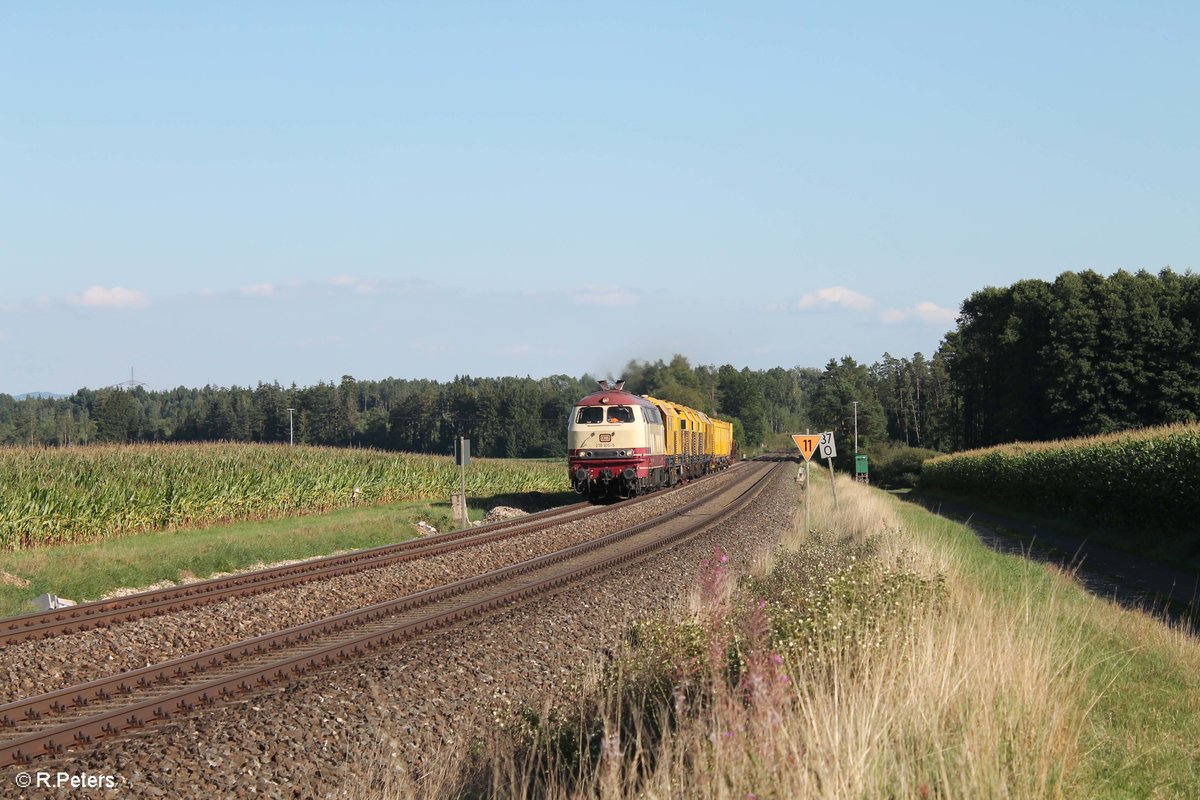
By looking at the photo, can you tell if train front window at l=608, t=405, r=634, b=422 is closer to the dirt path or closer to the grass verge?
the dirt path

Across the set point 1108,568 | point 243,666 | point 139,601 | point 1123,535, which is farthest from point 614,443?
point 243,666

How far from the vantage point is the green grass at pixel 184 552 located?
16.2 m

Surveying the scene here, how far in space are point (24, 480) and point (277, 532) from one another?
18.1ft

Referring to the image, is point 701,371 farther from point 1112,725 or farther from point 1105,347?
point 1112,725

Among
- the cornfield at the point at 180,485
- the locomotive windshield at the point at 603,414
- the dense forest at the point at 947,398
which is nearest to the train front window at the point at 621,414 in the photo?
the locomotive windshield at the point at 603,414

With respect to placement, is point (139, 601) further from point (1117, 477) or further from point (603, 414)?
point (1117, 477)

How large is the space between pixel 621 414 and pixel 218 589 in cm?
1834

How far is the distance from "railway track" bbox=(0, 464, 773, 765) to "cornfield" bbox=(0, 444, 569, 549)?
1080 cm

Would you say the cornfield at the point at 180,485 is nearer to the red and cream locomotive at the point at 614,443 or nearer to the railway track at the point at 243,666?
the red and cream locomotive at the point at 614,443

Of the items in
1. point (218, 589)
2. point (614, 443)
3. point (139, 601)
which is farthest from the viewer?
point (614, 443)

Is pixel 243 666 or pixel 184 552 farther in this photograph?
pixel 184 552

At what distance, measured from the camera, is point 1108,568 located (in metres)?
21.6

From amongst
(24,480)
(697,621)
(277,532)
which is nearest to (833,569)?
(697,621)

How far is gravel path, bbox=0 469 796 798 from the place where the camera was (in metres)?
6.81
